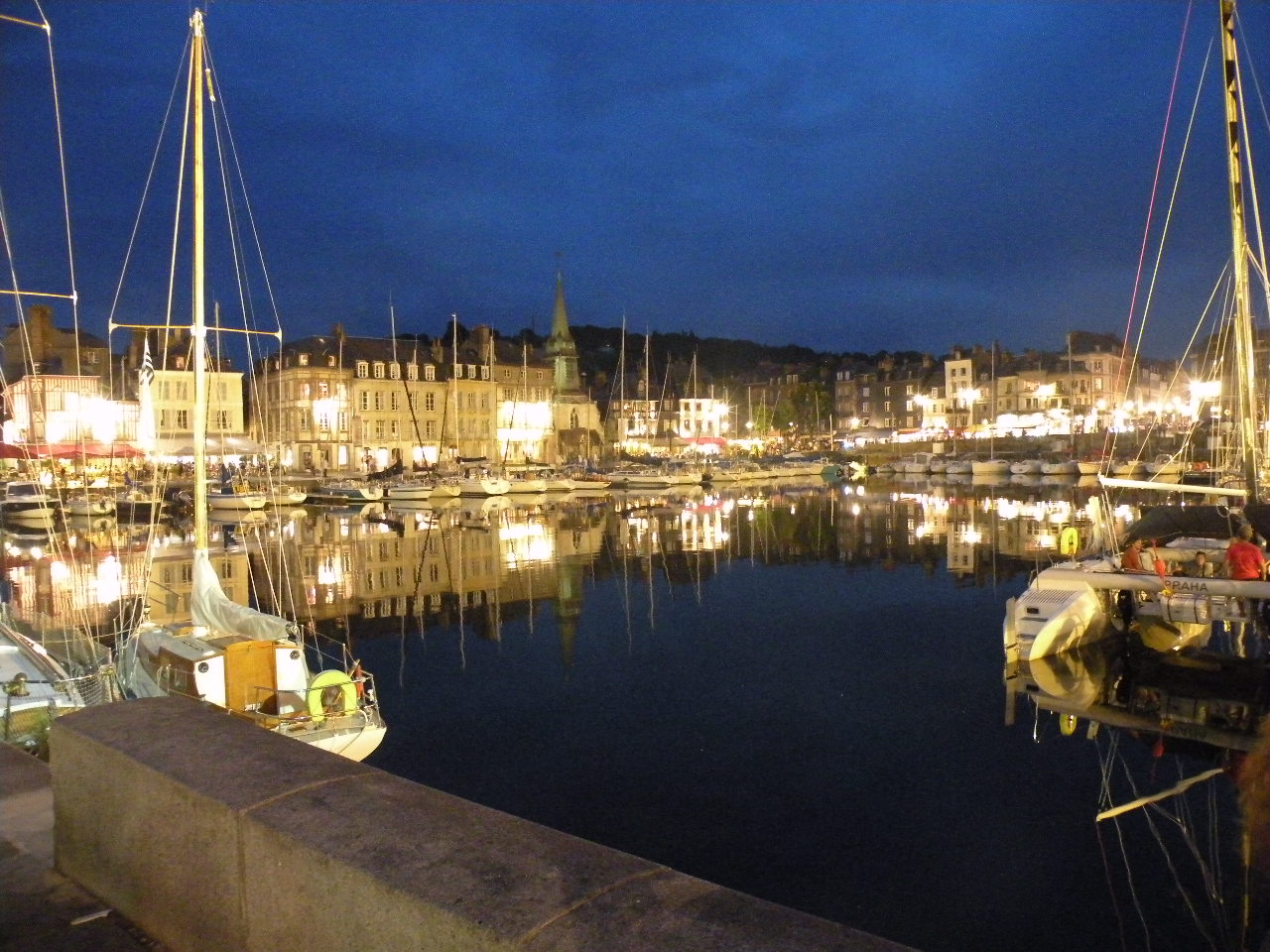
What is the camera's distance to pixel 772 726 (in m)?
15.3

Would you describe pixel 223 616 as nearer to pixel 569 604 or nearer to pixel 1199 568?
pixel 569 604

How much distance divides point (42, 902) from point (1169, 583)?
689 inches

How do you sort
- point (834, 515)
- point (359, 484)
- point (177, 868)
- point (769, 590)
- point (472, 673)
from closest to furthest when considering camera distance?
1. point (177, 868)
2. point (472, 673)
3. point (769, 590)
4. point (834, 515)
5. point (359, 484)

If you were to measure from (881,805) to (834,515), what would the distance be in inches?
1668

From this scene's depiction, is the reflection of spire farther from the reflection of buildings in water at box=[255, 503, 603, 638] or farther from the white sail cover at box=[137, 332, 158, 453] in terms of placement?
the white sail cover at box=[137, 332, 158, 453]

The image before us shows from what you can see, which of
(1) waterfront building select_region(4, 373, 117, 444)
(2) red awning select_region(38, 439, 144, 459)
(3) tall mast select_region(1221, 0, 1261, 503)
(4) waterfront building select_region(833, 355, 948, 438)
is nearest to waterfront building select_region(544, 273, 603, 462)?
(1) waterfront building select_region(4, 373, 117, 444)

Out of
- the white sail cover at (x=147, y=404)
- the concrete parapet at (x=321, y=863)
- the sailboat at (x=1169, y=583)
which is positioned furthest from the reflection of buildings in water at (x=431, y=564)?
the concrete parapet at (x=321, y=863)

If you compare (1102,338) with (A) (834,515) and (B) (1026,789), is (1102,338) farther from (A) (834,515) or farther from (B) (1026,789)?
(B) (1026,789)

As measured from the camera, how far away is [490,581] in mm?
30344

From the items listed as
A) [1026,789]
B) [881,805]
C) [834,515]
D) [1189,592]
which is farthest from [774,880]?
[834,515]

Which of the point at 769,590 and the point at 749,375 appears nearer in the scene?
the point at 769,590

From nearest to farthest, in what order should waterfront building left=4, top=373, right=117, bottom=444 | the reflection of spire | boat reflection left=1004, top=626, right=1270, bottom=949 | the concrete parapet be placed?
the concrete parapet < boat reflection left=1004, top=626, right=1270, bottom=949 < the reflection of spire < waterfront building left=4, top=373, right=117, bottom=444

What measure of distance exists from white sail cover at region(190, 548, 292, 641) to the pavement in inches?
333

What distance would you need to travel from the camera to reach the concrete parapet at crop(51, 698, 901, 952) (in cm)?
263
